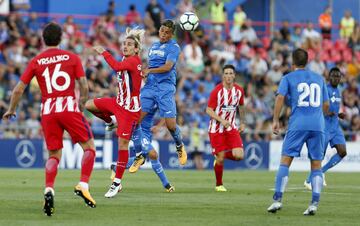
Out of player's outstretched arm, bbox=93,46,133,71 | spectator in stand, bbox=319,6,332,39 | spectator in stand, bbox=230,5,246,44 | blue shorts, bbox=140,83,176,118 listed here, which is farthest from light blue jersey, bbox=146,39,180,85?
spectator in stand, bbox=319,6,332,39

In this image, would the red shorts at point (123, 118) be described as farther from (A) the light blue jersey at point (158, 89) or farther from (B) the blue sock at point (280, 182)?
(B) the blue sock at point (280, 182)

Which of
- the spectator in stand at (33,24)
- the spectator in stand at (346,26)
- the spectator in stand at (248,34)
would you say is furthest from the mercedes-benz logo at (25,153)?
the spectator in stand at (346,26)

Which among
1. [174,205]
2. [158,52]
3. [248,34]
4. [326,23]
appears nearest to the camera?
[174,205]

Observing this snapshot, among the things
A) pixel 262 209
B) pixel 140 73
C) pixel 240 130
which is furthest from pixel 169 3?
pixel 262 209

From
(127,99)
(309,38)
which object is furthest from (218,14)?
(127,99)

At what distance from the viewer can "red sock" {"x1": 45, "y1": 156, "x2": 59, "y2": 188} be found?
12.8 metres

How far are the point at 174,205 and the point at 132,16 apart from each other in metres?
20.3

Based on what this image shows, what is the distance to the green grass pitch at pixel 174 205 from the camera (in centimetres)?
1244

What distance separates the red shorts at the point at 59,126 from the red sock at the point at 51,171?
17cm

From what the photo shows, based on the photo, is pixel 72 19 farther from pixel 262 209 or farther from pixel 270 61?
pixel 262 209

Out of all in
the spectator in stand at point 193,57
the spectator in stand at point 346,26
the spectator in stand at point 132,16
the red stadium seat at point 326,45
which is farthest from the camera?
the spectator in stand at point 346,26

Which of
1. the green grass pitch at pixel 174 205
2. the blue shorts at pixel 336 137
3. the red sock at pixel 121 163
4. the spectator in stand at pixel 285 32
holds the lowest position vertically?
the green grass pitch at pixel 174 205

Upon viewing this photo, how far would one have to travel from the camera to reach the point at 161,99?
17.7m

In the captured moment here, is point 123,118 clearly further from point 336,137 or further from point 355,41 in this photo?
point 355,41
